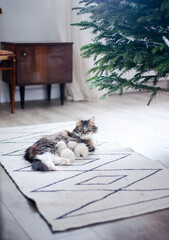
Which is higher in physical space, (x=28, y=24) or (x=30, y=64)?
(x=28, y=24)

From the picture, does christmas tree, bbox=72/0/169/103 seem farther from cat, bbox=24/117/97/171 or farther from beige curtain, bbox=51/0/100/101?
beige curtain, bbox=51/0/100/101

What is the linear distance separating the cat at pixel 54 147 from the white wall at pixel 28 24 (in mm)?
2008

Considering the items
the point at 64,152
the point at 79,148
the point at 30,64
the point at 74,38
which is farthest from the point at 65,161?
the point at 74,38

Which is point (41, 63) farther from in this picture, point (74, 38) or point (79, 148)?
point (79, 148)

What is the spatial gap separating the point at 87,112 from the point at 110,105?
42 cm

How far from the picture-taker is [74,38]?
439 cm

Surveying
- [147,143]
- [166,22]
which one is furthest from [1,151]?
[166,22]

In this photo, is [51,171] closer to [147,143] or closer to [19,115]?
[147,143]

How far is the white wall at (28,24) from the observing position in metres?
4.23

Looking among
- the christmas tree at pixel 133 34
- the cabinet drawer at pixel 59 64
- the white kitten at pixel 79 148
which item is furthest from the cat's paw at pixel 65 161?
the cabinet drawer at pixel 59 64

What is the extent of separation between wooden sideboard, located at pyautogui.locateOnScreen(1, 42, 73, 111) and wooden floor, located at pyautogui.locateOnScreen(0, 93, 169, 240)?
0.27 m

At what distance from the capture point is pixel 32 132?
3049 mm

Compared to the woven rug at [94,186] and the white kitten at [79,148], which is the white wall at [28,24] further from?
the white kitten at [79,148]

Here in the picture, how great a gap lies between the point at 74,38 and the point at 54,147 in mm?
2290
